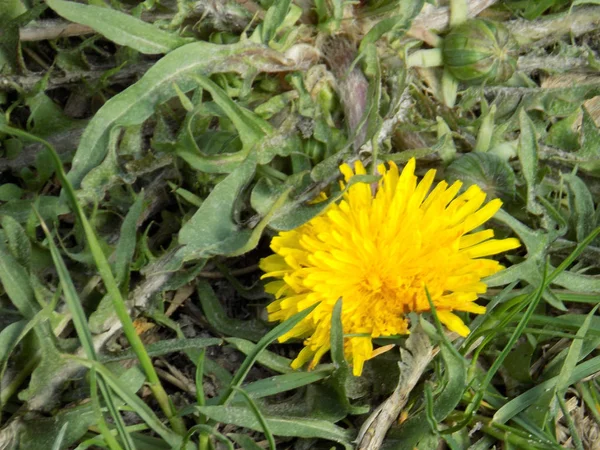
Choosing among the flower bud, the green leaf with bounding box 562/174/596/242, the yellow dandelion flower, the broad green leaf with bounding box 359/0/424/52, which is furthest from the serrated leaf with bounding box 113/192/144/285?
the green leaf with bounding box 562/174/596/242

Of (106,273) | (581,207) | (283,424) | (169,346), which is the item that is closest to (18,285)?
(106,273)

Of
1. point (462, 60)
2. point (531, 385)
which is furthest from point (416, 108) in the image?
point (531, 385)

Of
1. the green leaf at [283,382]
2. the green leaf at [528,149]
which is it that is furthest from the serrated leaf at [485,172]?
the green leaf at [283,382]

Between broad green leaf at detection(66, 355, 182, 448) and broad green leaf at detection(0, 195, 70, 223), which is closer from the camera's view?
broad green leaf at detection(66, 355, 182, 448)

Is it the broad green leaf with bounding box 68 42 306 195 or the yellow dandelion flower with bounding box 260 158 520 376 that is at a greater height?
the broad green leaf with bounding box 68 42 306 195

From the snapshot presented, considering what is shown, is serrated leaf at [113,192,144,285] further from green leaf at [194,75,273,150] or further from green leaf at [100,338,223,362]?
green leaf at [194,75,273,150]
